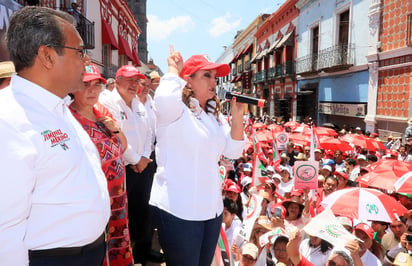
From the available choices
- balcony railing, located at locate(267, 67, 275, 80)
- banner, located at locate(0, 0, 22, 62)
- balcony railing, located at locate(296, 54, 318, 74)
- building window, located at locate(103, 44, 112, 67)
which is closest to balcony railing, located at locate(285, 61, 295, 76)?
balcony railing, located at locate(296, 54, 318, 74)

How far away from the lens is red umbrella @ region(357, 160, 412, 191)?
456 centimetres

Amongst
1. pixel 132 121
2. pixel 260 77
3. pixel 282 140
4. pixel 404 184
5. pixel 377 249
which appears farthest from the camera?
pixel 260 77

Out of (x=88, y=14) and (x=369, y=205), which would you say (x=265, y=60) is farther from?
(x=369, y=205)

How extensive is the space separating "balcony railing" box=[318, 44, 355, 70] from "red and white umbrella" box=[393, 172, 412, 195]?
473 inches

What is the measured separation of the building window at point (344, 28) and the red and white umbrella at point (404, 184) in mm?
13282

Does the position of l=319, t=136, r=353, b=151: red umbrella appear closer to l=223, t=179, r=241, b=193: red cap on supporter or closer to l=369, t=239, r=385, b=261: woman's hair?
l=223, t=179, r=241, b=193: red cap on supporter

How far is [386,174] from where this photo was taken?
15.5ft

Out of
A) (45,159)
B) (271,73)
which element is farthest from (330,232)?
(271,73)

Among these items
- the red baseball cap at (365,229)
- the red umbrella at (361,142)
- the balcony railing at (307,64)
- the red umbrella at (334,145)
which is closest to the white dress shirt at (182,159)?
the red baseball cap at (365,229)

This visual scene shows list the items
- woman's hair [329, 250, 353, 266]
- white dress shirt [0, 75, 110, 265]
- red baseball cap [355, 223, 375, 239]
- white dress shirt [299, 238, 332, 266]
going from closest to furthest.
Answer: white dress shirt [0, 75, 110, 265], woman's hair [329, 250, 353, 266], white dress shirt [299, 238, 332, 266], red baseball cap [355, 223, 375, 239]

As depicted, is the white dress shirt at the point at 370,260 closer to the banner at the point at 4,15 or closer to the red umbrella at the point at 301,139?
the banner at the point at 4,15

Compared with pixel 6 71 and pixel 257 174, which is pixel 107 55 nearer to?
pixel 257 174

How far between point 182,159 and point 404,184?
11.7 feet

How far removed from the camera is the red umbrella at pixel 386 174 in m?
4.56
